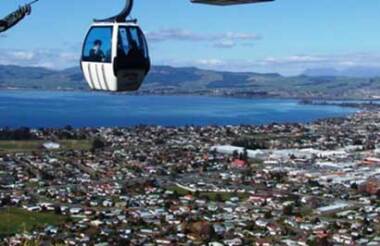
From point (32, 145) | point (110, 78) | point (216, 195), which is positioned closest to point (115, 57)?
point (110, 78)

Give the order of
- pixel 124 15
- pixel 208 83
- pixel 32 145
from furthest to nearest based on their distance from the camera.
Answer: pixel 208 83
pixel 32 145
pixel 124 15

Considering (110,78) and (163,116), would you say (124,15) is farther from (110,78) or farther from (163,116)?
(163,116)

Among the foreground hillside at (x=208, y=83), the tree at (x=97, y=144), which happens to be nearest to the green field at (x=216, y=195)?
the tree at (x=97, y=144)

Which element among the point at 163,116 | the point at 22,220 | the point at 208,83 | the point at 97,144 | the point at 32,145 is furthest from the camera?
the point at 208,83

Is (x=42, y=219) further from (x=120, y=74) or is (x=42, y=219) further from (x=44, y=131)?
(x=44, y=131)

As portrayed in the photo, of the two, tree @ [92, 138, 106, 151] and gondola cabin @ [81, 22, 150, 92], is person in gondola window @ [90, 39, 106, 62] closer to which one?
gondola cabin @ [81, 22, 150, 92]

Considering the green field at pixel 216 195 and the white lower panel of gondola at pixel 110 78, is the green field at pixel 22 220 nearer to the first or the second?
the green field at pixel 216 195

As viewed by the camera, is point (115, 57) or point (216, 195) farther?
point (216, 195)

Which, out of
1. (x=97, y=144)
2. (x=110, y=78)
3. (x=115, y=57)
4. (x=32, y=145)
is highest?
(x=115, y=57)
